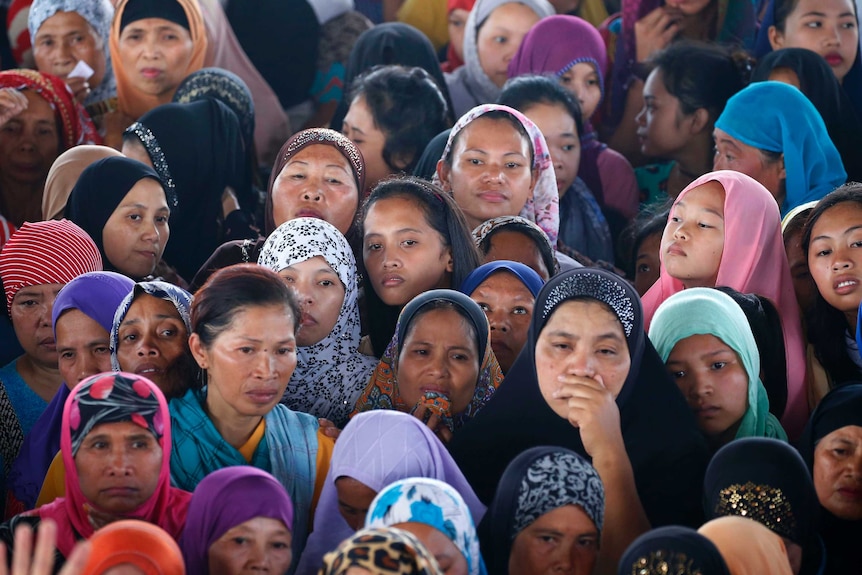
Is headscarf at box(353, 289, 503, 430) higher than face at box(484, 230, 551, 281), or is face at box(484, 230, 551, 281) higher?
face at box(484, 230, 551, 281)

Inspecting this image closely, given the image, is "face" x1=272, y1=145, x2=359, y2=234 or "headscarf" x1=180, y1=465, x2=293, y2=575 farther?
"face" x1=272, y1=145, x2=359, y2=234

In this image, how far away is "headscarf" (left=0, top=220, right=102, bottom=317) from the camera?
466 cm

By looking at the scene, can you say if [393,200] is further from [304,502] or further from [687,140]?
[687,140]

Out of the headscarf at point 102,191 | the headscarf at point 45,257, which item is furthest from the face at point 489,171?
the headscarf at point 45,257

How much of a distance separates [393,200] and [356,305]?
1.33 ft

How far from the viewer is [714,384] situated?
4.06 m

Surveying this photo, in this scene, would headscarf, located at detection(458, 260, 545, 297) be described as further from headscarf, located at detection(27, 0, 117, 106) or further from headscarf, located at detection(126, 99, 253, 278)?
headscarf, located at detection(27, 0, 117, 106)

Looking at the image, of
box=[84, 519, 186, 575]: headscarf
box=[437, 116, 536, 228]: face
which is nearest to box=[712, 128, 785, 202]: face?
box=[437, 116, 536, 228]: face

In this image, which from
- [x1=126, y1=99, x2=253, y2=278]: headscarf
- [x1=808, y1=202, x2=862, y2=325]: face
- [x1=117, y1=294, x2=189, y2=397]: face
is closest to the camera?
[x1=117, y1=294, x2=189, y2=397]: face

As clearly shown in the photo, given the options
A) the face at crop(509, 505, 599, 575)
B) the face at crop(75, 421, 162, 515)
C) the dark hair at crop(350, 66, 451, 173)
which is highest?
the dark hair at crop(350, 66, 451, 173)

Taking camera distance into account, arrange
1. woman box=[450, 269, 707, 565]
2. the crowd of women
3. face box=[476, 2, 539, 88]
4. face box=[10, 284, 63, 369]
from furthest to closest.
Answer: face box=[476, 2, 539, 88]
face box=[10, 284, 63, 369]
woman box=[450, 269, 707, 565]
the crowd of women

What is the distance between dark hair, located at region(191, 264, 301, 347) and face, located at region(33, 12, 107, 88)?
2860 mm

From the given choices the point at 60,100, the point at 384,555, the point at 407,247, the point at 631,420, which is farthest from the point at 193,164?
the point at 384,555

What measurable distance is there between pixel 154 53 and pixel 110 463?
3252 millimetres
